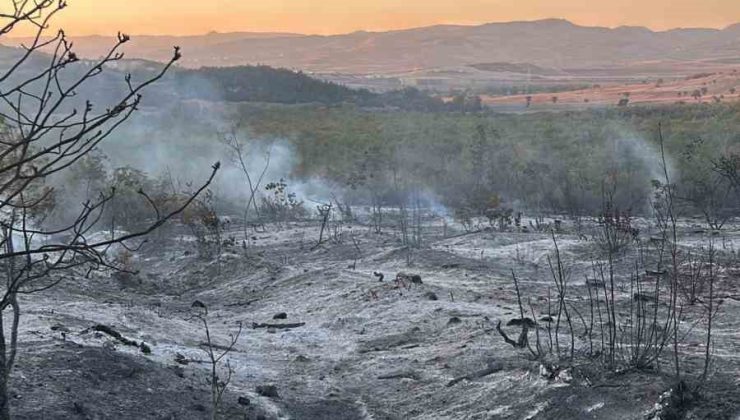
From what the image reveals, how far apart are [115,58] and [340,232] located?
13004 mm

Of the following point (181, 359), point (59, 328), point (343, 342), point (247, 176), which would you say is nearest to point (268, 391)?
point (181, 359)

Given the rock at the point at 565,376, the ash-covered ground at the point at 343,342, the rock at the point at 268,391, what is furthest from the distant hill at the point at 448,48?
the rock at the point at 565,376

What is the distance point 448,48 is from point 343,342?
175m

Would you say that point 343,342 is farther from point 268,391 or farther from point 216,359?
point 268,391

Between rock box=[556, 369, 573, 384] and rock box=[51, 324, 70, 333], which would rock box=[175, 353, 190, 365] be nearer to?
rock box=[51, 324, 70, 333]

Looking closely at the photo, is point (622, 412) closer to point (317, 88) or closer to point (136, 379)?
point (136, 379)

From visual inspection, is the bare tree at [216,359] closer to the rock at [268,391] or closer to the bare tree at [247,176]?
the rock at [268,391]

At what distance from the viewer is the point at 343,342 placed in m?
8.36

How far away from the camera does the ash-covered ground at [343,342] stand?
18.0 feet

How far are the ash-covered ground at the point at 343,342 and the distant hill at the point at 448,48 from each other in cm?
13836

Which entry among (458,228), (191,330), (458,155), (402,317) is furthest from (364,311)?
(458,155)

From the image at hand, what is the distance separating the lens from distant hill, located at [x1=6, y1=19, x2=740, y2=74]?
162 meters

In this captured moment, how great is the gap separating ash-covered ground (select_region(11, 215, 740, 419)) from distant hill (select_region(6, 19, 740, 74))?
454ft

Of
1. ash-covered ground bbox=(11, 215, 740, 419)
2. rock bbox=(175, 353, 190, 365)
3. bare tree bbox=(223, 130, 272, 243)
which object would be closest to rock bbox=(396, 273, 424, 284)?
ash-covered ground bbox=(11, 215, 740, 419)
